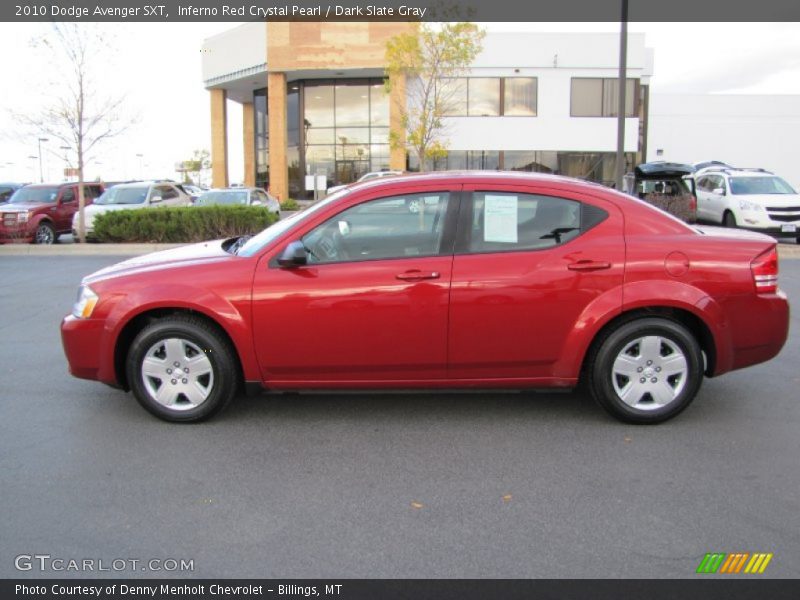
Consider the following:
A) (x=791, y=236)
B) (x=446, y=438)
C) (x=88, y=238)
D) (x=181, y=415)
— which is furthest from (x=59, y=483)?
(x=791, y=236)

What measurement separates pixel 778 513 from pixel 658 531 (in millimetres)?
687

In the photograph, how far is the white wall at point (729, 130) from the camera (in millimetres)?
45406

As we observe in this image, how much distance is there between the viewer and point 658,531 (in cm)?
341

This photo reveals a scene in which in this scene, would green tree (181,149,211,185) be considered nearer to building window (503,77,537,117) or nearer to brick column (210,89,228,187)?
brick column (210,89,228,187)

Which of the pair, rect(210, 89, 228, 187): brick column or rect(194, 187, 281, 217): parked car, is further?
rect(210, 89, 228, 187): brick column

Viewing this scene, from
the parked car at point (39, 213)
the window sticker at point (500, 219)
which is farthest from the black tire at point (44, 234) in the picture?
the window sticker at point (500, 219)

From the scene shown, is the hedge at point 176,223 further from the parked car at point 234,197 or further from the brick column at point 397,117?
the brick column at point 397,117

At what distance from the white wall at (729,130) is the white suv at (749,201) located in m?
27.6

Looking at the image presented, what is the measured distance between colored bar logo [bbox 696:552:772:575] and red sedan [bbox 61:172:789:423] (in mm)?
1605

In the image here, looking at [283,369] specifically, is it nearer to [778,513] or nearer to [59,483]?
[59,483]

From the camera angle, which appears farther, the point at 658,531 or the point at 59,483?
the point at 59,483

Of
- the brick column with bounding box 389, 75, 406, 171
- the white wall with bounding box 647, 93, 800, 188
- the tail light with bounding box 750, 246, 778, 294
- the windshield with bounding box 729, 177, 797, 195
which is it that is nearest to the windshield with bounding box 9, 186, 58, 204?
the brick column with bounding box 389, 75, 406, 171

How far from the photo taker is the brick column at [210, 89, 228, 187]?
41.4 m
